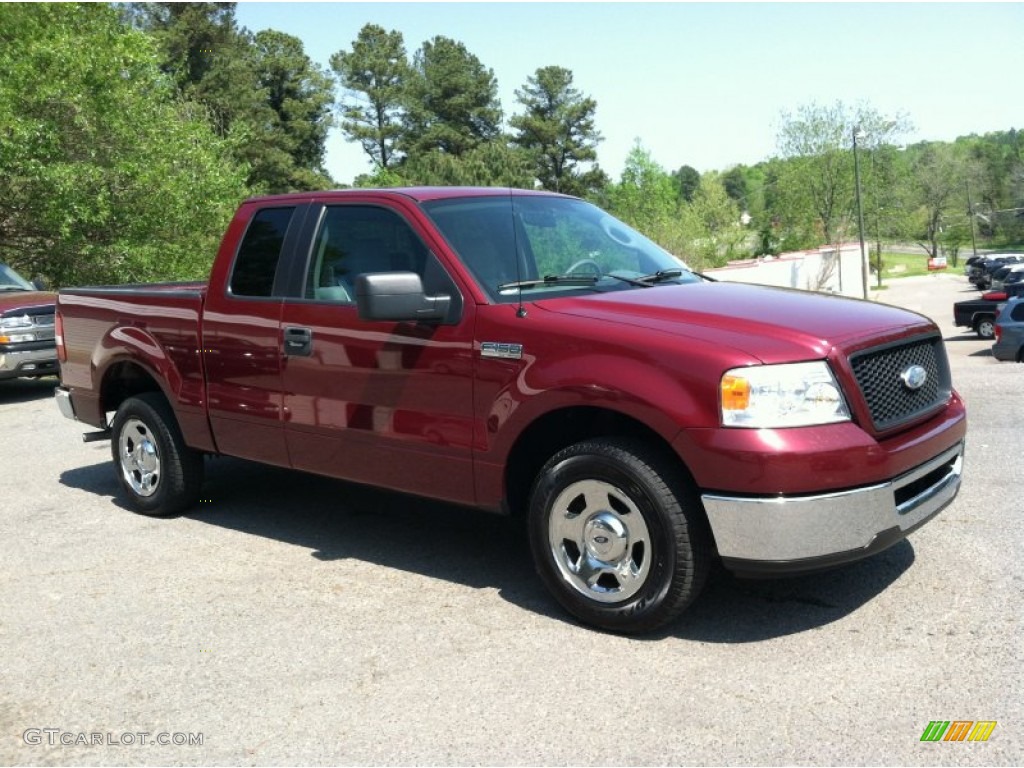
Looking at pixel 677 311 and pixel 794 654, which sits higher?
pixel 677 311

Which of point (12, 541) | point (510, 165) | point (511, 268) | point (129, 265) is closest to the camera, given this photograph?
point (511, 268)

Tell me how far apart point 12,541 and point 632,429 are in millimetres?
4017

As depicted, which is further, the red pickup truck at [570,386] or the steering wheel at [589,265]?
the steering wheel at [589,265]

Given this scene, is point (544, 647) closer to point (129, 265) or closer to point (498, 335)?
point (498, 335)

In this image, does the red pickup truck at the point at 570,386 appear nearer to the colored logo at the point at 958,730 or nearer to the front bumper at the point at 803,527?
the front bumper at the point at 803,527

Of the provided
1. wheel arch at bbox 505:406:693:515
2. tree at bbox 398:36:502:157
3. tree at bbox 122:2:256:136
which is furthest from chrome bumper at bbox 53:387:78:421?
tree at bbox 398:36:502:157

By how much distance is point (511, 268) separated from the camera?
4.83m

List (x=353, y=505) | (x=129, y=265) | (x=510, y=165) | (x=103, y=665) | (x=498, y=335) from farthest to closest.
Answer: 1. (x=510, y=165)
2. (x=129, y=265)
3. (x=353, y=505)
4. (x=498, y=335)
5. (x=103, y=665)

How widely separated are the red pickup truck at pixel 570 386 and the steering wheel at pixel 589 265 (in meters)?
0.01

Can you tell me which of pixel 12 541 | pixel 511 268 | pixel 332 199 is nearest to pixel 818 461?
pixel 511 268

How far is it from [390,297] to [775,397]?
1.68 meters

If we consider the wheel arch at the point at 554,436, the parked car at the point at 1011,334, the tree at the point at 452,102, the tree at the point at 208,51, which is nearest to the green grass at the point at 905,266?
the tree at the point at 452,102

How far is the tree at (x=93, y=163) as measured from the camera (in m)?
18.4

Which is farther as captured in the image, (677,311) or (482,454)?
(482,454)
